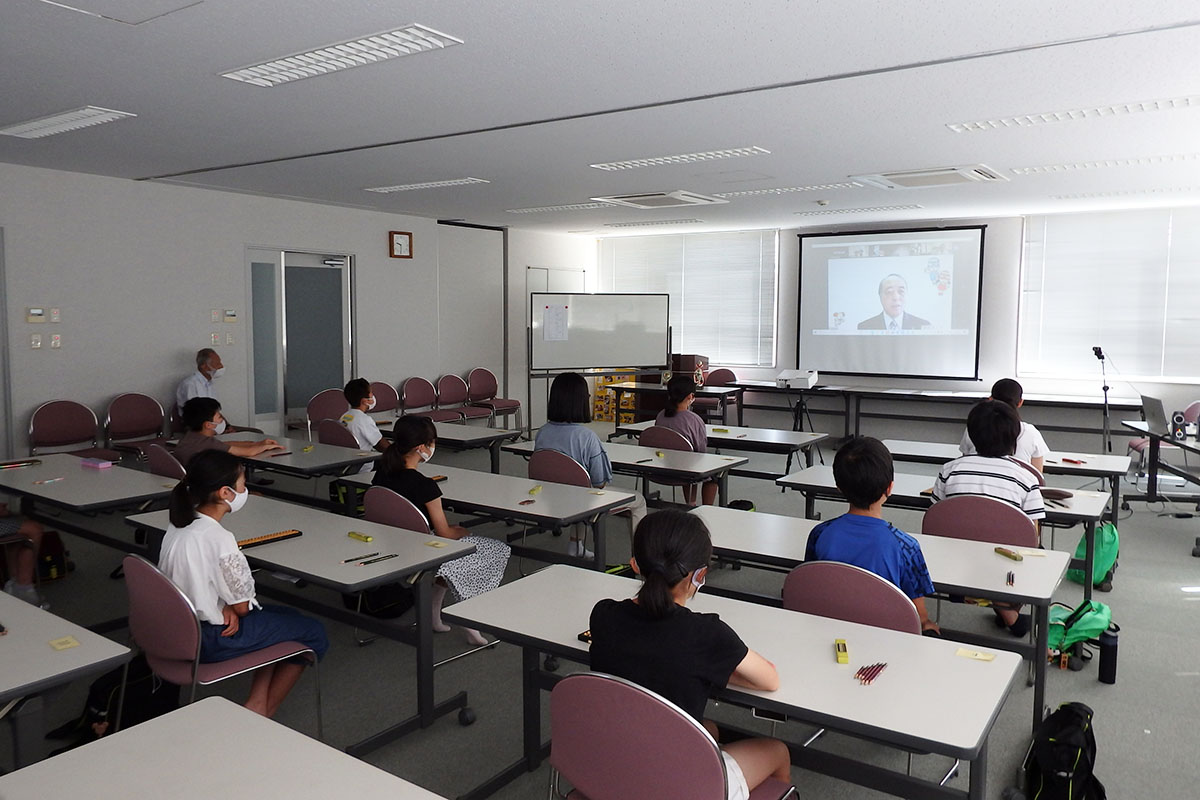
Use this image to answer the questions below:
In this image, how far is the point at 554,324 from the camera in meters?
10.6

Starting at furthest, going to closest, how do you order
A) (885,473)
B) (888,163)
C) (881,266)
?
(881,266)
(888,163)
(885,473)

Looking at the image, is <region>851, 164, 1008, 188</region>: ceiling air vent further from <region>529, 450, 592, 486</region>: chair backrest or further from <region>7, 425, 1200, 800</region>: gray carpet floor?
<region>529, 450, 592, 486</region>: chair backrest

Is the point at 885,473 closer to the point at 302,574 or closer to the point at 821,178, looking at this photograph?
the point at 302,574

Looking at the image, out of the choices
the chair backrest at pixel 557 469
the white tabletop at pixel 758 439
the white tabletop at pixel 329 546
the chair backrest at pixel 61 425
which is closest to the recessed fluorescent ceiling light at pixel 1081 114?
the white tabletop at pixel 758 439

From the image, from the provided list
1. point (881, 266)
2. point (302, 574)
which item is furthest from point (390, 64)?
point (881, 266)

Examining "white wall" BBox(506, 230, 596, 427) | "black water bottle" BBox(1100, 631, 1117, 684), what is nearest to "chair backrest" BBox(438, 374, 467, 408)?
"white wall" BBox(506, 230, 596, 427)

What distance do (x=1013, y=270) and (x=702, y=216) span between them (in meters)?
3.65

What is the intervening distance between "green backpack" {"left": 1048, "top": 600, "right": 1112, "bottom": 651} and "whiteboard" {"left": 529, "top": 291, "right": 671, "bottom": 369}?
24.0 ft

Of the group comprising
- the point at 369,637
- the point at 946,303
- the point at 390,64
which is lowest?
the point at 369,637

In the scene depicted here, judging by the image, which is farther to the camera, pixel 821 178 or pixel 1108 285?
pixel 1108 285

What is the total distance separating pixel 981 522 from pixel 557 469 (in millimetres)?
2324

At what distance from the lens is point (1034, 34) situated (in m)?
3.21

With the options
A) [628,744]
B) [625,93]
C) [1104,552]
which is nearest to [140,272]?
[625,93]

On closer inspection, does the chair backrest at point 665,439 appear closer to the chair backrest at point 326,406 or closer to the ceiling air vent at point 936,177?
the ceiling air vent at point 936,177
